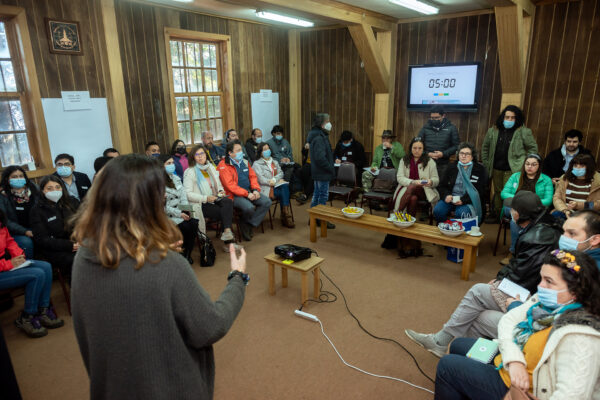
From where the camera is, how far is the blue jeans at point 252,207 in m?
4.97

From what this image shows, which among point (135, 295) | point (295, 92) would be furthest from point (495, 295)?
point (295, 92)

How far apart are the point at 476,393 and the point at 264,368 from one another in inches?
54.1

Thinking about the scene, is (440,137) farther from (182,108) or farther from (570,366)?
(570,366)

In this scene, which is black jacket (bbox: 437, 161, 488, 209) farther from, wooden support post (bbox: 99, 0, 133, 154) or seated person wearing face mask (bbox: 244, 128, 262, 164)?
wooden support post (bbox: 99, 0, 133, 154)

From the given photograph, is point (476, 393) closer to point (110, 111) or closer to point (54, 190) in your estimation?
point (54, 190)

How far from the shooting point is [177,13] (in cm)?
566

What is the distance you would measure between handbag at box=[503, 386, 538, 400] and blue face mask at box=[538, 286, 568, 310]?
41cm

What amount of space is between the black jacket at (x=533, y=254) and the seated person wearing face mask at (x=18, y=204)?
12.9ft

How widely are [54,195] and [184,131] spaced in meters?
2.98

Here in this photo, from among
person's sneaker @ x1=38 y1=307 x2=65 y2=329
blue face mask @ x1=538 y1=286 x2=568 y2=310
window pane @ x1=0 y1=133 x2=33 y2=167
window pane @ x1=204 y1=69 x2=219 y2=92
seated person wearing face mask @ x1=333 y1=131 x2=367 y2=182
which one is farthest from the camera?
seated person wearing face mask @ x1=333 y1=131 x2=367 y2=182

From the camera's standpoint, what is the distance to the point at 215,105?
6684mm

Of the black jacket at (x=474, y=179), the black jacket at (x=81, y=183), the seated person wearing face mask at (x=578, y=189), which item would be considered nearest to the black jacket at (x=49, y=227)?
the black jacket at (x=81, y=183)

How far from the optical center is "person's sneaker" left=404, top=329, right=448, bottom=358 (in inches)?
108

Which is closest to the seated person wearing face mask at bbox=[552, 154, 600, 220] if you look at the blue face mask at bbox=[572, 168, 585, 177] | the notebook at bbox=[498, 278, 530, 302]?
the blue face mask at bbox=[572, 168, 585, 177]
